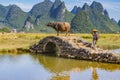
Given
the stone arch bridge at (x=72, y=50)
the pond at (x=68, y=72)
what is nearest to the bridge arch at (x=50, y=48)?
the stone arch bridge at (x=72, y=50)

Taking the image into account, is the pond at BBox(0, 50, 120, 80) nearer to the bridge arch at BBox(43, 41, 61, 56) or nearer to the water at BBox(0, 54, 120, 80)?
the water at BBox(0, 54, 120, 80)

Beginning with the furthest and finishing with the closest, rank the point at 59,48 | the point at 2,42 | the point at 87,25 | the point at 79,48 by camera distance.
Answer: the point at 87,25 < the point at 2,42 < the point at 59,48 < the point at 79,48

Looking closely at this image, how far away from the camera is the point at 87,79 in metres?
17.2

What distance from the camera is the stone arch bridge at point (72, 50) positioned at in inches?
976

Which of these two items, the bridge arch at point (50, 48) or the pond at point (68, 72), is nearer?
the pond at point (68, 72)

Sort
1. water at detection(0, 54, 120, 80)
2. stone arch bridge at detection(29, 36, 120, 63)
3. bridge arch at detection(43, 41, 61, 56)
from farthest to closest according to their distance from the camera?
bridge arch at detection(43, 41, 61, 56)
stone arch bridge at detection(29, 36, 120, 63)
water at detection(0, 54, 120, 80)

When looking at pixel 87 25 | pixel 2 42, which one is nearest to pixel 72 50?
pixel 2 42

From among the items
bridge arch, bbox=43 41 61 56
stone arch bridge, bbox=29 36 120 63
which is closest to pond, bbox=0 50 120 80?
stone arch bridge, bbox=29 36 120 63

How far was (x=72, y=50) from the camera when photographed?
28.1 metres

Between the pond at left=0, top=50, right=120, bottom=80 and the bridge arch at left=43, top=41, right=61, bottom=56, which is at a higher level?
the bridge arch at left=43, top=41, right=61, bottom=56

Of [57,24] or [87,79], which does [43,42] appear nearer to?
[57,24]

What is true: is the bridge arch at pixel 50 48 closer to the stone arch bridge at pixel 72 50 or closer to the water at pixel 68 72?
the stone arch bridge at pixel 72 50

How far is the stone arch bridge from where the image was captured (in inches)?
976

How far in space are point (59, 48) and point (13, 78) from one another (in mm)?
12304
